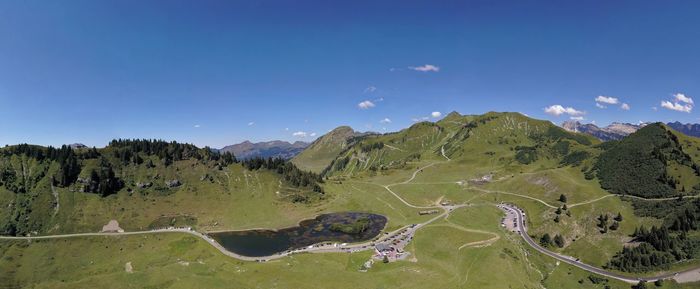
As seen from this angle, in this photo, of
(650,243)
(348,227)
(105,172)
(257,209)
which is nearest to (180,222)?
(257,209)

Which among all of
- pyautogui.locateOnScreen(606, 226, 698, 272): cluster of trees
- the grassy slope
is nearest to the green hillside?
the grassy slope

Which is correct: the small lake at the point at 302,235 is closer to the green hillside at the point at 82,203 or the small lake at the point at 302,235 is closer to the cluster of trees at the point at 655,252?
the green hillside at the point at 82,203

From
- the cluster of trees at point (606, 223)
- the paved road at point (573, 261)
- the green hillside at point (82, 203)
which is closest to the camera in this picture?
the paved road at point (573, 261)

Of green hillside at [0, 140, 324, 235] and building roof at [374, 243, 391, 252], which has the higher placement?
green hillside at [0, 140, 324, 235]

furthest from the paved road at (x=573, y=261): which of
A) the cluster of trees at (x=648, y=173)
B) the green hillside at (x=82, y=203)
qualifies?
the green hillside at (x=82, y=203)

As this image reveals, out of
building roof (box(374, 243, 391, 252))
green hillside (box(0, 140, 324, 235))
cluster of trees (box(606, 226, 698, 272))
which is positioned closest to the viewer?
cluster of trees (box(606, 226, 698, 272))

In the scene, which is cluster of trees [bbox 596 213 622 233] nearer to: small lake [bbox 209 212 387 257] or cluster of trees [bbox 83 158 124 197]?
small lake [bbox 209 212 387 257]

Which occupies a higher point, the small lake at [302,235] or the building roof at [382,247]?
the small lake at [302,235]

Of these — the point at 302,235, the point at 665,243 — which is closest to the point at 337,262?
the point at 302,235
